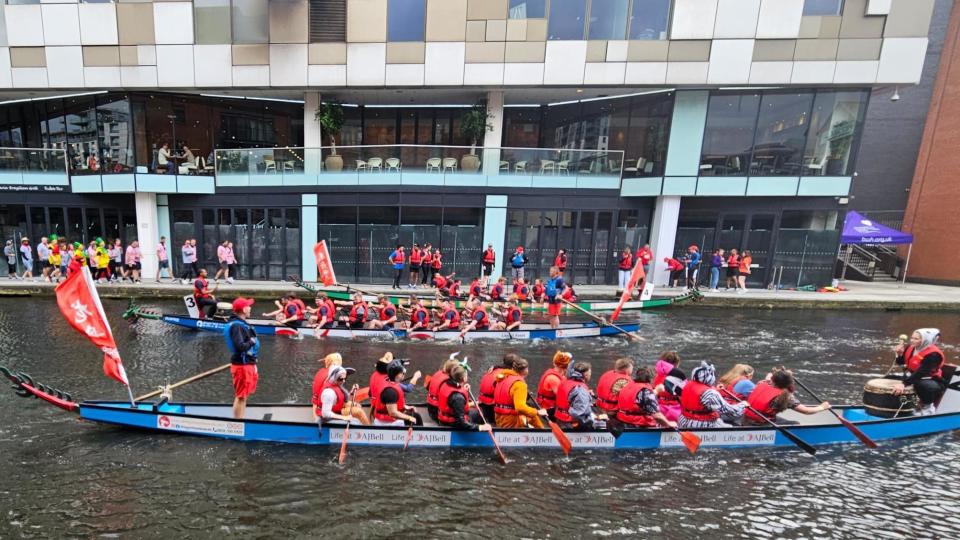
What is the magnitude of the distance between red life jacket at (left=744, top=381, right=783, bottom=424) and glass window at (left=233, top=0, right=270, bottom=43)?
2004cm

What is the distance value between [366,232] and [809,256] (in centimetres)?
1917

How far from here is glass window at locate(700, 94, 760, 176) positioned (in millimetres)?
18641

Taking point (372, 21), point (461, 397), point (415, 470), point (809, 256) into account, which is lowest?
point (415, 470)

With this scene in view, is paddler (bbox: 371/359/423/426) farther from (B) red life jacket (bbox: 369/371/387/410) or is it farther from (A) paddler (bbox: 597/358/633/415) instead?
(A) paddler (bbox: 597/358/633/415)

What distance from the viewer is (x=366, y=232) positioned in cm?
1975

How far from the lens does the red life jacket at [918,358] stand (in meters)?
8.14

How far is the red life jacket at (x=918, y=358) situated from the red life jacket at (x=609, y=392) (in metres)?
5.53

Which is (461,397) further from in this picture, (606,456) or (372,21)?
(372,21)

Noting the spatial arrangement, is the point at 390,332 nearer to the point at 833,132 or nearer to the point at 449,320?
the point at 449,320

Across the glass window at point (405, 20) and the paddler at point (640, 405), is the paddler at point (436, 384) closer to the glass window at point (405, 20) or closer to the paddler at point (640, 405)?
the paddler at point (640, 405)

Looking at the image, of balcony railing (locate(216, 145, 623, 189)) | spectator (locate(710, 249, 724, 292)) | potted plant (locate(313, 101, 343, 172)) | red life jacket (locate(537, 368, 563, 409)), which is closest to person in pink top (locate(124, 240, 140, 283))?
balcony railing (locate(216, 145, 623, 189))

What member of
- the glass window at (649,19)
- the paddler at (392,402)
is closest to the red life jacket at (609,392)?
the paddler at (392,402)

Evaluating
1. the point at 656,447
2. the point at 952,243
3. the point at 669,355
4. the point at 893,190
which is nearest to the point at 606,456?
the point at 656,447

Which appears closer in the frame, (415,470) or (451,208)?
(415,470)
